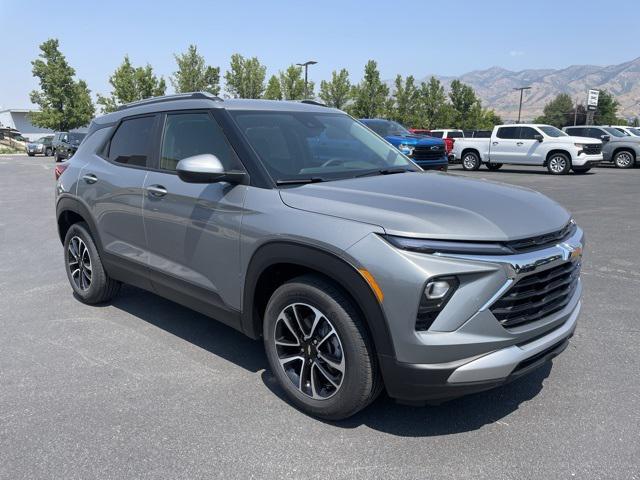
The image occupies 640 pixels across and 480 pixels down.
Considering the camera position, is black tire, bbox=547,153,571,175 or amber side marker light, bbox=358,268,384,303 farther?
black tire, bbox=547,153,571,175

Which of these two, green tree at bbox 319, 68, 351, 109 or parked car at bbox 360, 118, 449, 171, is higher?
green tree at bbox 319, 68, 351, 109

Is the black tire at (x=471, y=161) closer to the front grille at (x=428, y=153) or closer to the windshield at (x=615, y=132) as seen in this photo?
the windshield at (x=615, y=132)

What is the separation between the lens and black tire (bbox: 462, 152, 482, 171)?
872 inches

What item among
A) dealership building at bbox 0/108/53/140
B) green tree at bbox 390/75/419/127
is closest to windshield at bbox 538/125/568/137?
green tree at bbox 390/75/419/127

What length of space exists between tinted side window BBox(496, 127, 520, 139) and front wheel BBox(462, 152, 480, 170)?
51.5 inches

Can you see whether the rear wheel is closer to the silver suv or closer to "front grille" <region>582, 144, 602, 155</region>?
"front grille" <region>582, 144, 602, 155</region>

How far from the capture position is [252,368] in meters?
3.79

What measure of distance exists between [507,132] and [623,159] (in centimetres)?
573

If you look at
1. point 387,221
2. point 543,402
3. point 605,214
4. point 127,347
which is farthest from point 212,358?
point 605,214

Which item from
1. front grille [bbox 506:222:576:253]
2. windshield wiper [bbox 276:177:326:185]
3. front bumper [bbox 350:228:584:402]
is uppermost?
windshield wiper [bbox 276:177:326:185]

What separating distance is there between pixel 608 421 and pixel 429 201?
1.61 m

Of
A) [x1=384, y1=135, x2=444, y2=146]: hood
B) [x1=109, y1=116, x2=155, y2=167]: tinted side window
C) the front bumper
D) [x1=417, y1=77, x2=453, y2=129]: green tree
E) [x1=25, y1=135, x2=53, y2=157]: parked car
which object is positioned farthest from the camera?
[x1=417, y1=77, x2=453, y2=129]: green tree

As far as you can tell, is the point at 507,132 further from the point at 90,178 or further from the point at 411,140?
the point at 90,178

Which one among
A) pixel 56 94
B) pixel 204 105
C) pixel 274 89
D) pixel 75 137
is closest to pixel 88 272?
pixel 204 105
